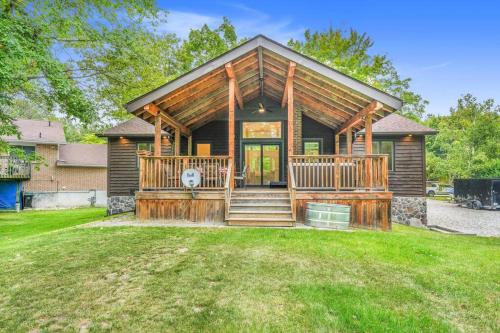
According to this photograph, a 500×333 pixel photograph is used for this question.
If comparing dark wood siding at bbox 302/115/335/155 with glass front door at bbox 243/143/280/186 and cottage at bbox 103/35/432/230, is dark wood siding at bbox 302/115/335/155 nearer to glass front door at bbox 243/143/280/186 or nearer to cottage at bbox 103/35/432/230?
cottage at bbox 103/35/432/230

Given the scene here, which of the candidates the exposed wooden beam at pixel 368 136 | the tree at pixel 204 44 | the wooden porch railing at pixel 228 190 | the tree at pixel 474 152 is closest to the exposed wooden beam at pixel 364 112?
the exposed wooden beam at pixel 368 136

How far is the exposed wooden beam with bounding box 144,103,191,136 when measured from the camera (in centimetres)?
752

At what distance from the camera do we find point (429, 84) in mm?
31172

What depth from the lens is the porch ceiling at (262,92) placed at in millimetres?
7332

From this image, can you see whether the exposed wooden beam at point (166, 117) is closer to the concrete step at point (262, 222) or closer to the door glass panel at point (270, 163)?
the door glass panel at point (270, 163)

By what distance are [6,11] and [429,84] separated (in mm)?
36689

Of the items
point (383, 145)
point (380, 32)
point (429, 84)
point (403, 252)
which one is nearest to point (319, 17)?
point (380, 32)

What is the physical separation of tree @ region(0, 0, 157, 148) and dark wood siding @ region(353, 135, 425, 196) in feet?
34.6

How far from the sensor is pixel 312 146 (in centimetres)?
1157

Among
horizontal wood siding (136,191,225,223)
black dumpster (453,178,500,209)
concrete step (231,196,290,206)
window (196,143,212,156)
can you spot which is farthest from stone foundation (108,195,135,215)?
black dumpster (453,178,500,209)

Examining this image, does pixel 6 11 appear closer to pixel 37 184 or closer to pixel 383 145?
pixel 383 145

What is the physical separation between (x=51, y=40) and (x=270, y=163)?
8356 millimetres

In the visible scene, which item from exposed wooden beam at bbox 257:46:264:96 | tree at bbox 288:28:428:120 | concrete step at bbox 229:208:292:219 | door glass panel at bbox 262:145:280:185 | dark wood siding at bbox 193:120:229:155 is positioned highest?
tree at bbox 288:28:428:120

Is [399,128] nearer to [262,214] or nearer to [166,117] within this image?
[262,214]
